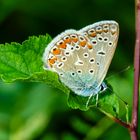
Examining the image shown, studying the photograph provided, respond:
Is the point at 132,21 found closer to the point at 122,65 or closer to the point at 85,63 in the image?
the point at 122,65

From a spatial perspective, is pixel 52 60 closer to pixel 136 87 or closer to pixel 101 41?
pixel 101 41

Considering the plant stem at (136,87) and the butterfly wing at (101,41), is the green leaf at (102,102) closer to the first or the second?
the butterfly wing at (101,41)

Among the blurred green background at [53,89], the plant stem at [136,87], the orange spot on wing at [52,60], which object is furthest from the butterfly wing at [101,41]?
the blurred green background at [53,89]

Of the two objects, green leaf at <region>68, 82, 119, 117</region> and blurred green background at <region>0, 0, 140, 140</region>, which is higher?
green leaf at <region>68, 82, 119, 117</region>

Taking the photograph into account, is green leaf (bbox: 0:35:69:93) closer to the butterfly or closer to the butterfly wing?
the butterfly

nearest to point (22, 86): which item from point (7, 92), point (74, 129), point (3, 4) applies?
point (7, 92)

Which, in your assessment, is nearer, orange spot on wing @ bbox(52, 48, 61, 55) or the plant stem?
A: the plant stem

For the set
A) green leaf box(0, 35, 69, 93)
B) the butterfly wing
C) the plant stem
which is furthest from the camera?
the butterfly wing

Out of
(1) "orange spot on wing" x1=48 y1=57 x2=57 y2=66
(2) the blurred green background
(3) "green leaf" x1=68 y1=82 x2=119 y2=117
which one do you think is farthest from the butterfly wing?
(2) the blurred green background

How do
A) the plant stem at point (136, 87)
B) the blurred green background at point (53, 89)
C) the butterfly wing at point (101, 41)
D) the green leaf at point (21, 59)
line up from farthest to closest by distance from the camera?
the blurred green background at point (53, 89) → the butterfly wing at point (101, 41) → the green leaf at point (21, 59) → the plant stem at point (136, 87)
